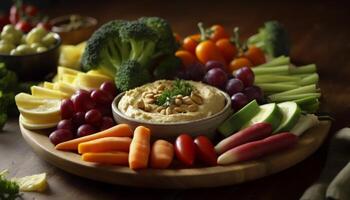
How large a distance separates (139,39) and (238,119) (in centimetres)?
67

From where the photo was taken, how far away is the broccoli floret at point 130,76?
8.31 feet

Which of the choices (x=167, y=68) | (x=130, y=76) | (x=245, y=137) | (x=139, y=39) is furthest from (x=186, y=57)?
(x=245, y=137)

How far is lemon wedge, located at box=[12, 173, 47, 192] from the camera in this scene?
2.02 meters

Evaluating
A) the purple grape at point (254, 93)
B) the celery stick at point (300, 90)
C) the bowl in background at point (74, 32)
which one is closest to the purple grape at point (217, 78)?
the purple grape at point (254, 93)

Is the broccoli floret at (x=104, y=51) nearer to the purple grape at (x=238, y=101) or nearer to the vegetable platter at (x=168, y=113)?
the vegetable platter at (x=168, y=113)

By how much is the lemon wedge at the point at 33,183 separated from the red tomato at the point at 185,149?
1.48 feet

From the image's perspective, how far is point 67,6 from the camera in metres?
4.52

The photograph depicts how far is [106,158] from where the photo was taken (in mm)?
2025

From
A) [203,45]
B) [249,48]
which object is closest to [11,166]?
[203,45]

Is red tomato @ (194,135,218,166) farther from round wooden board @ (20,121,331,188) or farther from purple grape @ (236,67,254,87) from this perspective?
purple grape @ (236,67,254,87)

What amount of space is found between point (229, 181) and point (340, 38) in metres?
1.89

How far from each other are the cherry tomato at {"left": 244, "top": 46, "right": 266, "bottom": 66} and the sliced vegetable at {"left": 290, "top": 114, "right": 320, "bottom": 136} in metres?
0.78

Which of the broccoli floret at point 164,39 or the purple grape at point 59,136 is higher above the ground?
the broccoli floret at point 164,39

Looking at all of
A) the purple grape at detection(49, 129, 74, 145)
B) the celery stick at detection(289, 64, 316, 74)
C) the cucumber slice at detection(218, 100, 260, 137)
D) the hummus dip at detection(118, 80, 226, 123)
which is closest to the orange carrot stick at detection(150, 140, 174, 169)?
the hummus dip at detection(118, 80, 226, 123)
